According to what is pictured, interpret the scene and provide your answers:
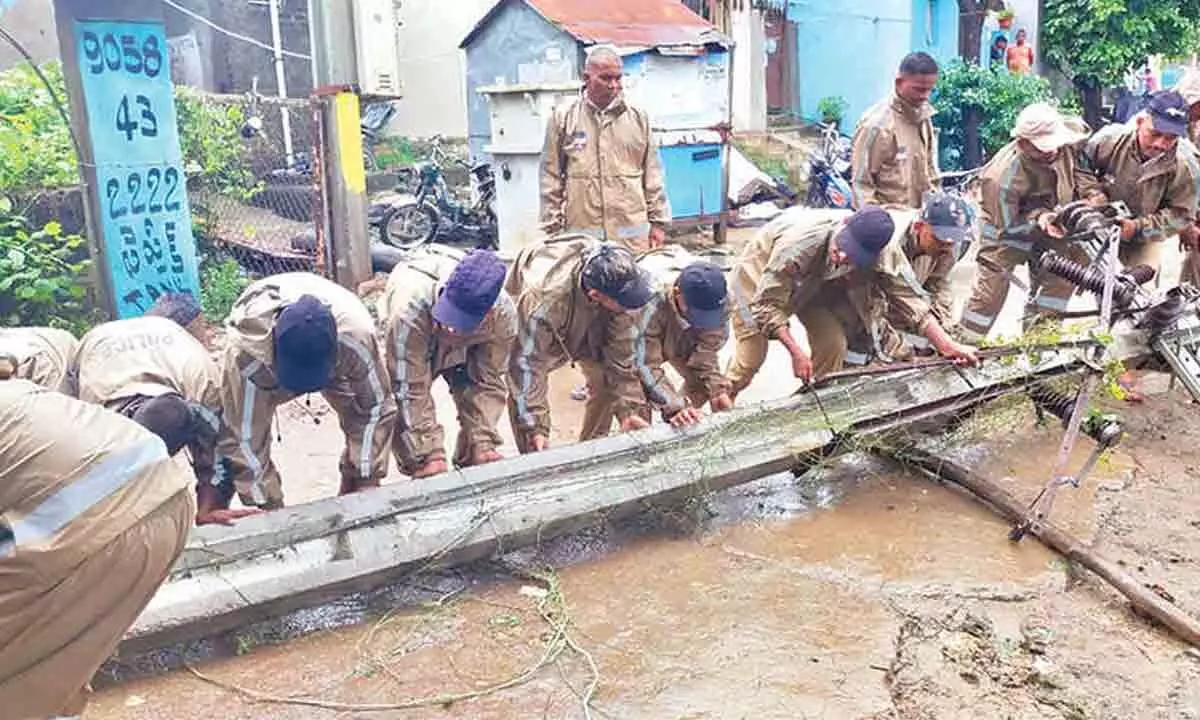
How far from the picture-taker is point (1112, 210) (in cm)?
559

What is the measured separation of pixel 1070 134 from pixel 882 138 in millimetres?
943

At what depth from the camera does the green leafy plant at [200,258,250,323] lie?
23.8ft

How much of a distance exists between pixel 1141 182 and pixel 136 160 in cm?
572

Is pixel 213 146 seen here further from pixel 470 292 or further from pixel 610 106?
pixel 470 292

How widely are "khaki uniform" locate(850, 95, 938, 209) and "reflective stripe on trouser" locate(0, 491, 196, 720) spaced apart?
447 centimetres

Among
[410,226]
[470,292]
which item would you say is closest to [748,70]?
[410,226]

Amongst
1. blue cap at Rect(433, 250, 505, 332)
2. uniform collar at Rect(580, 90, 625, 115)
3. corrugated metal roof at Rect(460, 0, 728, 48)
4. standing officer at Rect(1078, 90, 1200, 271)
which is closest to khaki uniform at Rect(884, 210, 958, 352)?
standing officer at Rect(1078, 90, 1200, 271)

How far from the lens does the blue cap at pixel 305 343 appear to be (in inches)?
131

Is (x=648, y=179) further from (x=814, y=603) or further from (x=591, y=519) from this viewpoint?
(x=814, y=603)

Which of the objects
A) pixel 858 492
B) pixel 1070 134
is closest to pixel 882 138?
pixel 1070 134

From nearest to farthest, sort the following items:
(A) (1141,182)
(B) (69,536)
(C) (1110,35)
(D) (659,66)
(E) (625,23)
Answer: (B) (69,536) → (A) (1141,182) → (D) (659,66) → (E) (625,23) → (C) (1110,35)

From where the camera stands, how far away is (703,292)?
4.23 m

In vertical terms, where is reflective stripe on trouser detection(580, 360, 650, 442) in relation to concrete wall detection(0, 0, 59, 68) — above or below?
below

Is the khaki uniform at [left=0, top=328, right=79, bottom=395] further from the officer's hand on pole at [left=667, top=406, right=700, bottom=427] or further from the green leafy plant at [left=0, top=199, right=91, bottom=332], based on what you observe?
the green leafy plant at [left=0, top=199, right=91, bottom=332]
